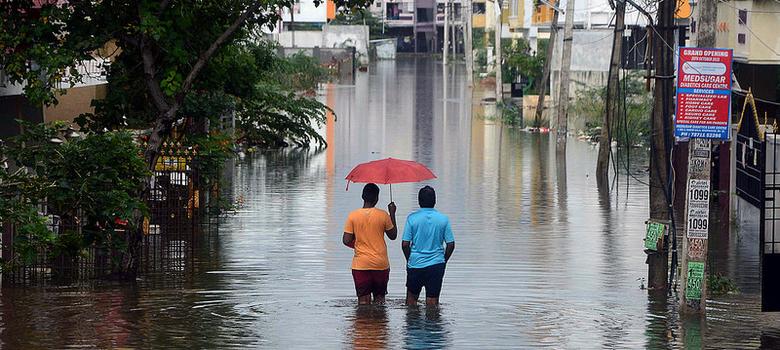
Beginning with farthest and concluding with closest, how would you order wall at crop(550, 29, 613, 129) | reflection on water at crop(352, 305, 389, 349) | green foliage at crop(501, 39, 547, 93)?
green foliage at crop(501, 39, 547, 93), wall at crop(550, 29, 613, 129), reflection on water at crop(352, 305, 389, 349)

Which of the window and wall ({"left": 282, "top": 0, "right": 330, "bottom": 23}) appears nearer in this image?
the window

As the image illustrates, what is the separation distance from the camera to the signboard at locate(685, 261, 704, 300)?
14.8 m

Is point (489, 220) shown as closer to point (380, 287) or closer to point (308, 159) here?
point (380, 287)

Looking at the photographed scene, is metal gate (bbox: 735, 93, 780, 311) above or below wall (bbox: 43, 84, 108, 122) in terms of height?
below

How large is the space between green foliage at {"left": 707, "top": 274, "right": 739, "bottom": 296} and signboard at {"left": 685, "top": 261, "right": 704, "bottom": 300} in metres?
1.87

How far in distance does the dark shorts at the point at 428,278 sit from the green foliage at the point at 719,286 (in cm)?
394

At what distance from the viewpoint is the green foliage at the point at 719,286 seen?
54.9 feet

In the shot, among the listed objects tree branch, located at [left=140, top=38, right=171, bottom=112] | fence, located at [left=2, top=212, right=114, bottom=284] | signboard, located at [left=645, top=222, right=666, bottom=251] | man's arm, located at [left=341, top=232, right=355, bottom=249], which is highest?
tree branch, located at [left=140, top=38, right=171, bottom=112]

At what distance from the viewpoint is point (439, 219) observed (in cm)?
1403

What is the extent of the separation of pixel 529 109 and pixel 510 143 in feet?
45.9

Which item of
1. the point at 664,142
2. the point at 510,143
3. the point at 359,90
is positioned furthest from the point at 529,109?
the point at 664,142

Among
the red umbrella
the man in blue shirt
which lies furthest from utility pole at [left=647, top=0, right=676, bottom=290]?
the man in blue shirt

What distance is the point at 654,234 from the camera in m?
16.4

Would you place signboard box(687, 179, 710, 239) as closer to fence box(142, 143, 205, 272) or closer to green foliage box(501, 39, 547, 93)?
fence box(142, 143, 205, 272)
